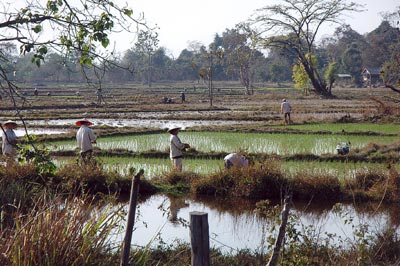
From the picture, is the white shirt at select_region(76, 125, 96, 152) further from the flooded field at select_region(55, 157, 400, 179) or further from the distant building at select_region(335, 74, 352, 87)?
the distant building at select_region(335, 74, 352, 87)

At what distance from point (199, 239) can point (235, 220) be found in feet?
17.6

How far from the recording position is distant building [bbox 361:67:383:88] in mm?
56122

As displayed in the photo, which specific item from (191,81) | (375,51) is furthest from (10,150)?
(191,81)

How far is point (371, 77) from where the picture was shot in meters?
56.4

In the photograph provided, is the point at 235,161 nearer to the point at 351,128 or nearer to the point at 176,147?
the point at 176,147

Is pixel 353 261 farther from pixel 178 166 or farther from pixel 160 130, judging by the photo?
pixel 160 130

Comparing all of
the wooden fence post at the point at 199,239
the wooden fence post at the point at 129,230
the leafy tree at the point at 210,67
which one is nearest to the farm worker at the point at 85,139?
the wooden fence post at the point at 129,230

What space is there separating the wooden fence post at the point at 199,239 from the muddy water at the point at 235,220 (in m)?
3.49

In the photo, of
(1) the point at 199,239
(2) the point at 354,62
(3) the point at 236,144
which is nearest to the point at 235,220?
(1) the point at 199,239

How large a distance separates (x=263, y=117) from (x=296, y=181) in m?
14.9

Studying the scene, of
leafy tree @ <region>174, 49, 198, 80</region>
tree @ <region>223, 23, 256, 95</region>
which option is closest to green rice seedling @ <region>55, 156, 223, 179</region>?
tree @ <region>223, 23, 256, 95</region>

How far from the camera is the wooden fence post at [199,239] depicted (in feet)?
11.4

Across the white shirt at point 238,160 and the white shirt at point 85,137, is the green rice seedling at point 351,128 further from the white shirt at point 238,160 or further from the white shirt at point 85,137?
the white shirt at point 85,137

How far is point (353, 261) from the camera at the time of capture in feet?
16.0
